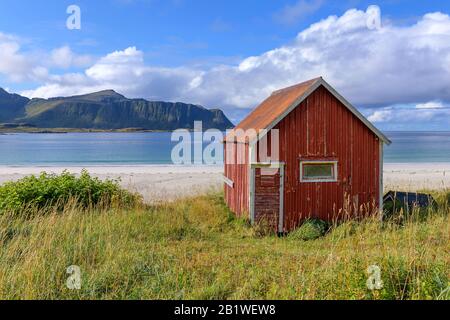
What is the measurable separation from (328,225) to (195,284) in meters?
7.12

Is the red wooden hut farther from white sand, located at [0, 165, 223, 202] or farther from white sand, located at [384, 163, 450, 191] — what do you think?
white sand, located at [0, 165, 223, 202]

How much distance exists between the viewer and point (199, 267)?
6.45m

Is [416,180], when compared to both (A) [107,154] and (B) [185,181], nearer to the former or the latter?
(B) [185,181]

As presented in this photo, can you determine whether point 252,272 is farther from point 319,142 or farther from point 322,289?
point 319,142

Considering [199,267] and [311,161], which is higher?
[311,161]

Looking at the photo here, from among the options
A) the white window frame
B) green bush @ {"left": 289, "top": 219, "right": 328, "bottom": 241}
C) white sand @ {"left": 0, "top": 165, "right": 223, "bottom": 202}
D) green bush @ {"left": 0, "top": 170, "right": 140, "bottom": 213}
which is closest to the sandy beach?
white sand @ {"left": 0, "top": 165, "right": 223, "bottom": 202}

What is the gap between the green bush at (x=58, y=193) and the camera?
12.0m

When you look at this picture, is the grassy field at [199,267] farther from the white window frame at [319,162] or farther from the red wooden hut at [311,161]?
the white window frame at [319,162]

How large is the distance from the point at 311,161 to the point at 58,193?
8.43m

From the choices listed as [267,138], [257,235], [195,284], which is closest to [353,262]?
[195,284]

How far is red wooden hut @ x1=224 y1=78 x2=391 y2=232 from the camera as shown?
1169 centimetres

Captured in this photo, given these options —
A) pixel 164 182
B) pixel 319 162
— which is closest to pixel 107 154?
pixel 164 182

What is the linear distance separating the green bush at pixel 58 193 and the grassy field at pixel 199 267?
271cm

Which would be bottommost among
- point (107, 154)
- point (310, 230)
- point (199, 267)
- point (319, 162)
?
point (310, 230)
